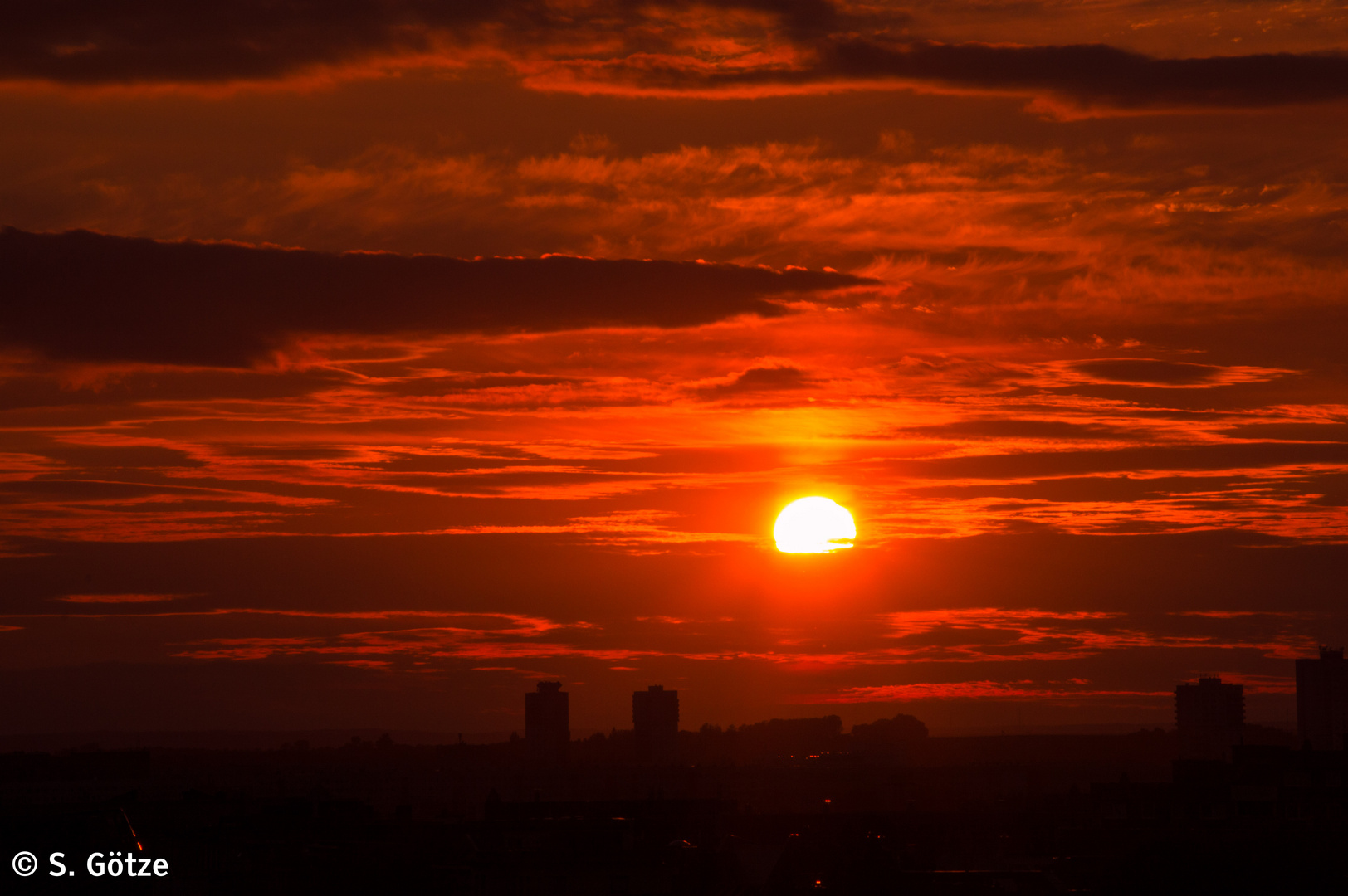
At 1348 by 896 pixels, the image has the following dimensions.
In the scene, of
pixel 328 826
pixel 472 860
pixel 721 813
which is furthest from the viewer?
pixel 721 813

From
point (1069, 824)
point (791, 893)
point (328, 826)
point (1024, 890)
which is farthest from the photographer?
point (1069, 824)

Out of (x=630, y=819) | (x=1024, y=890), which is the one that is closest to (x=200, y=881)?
(x=1024, y=890)

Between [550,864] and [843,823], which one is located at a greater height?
[843,823]

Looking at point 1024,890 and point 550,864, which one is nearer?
point 1024,890

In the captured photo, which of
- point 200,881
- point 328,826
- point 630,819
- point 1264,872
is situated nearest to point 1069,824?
point 630,819

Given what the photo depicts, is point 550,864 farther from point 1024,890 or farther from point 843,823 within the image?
point 843,823

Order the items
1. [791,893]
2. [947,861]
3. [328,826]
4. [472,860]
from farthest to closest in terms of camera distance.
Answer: [328,826], [947,861], [472,860], [791,893]

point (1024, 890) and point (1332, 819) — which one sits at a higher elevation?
point (1332, 819)

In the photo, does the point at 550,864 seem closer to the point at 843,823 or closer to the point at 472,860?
the point at 472,860

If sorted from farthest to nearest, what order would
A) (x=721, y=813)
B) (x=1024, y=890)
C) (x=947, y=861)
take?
(x=721, y=813) < (x=947, y=861) < (x=1024, y=890)
